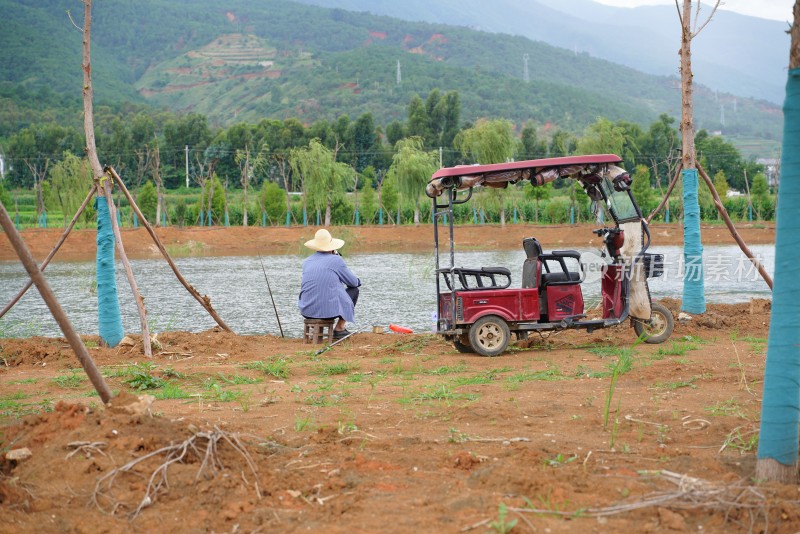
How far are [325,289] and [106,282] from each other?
9.81 feet

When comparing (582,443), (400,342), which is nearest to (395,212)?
(400,342)

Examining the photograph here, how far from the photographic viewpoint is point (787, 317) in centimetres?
498

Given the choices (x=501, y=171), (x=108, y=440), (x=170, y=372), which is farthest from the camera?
(x=501, y=171)

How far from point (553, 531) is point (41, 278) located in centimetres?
339

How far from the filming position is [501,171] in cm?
1078

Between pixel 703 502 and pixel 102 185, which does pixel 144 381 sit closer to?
pixel 102 185

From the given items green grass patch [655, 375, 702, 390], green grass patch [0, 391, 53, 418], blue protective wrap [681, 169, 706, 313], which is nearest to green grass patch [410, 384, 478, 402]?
green grass patch [655, 375, 702, 390]

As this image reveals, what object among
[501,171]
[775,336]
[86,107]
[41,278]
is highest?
[86,107]

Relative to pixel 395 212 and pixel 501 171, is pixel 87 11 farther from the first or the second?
pixel 395 212

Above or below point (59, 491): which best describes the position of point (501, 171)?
above

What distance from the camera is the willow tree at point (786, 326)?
495cm

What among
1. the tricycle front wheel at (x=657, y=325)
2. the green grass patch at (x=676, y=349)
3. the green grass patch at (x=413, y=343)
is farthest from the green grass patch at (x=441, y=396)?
the tricycle front wheel at (x=657, y=325)

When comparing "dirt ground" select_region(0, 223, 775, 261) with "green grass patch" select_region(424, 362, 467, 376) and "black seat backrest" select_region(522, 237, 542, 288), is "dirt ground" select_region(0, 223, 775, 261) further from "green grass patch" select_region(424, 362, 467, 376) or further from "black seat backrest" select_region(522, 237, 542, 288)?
"green grass patch" select_region(424, 362, 467, 376)

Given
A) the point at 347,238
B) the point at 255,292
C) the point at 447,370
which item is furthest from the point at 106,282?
the point at 347,238
